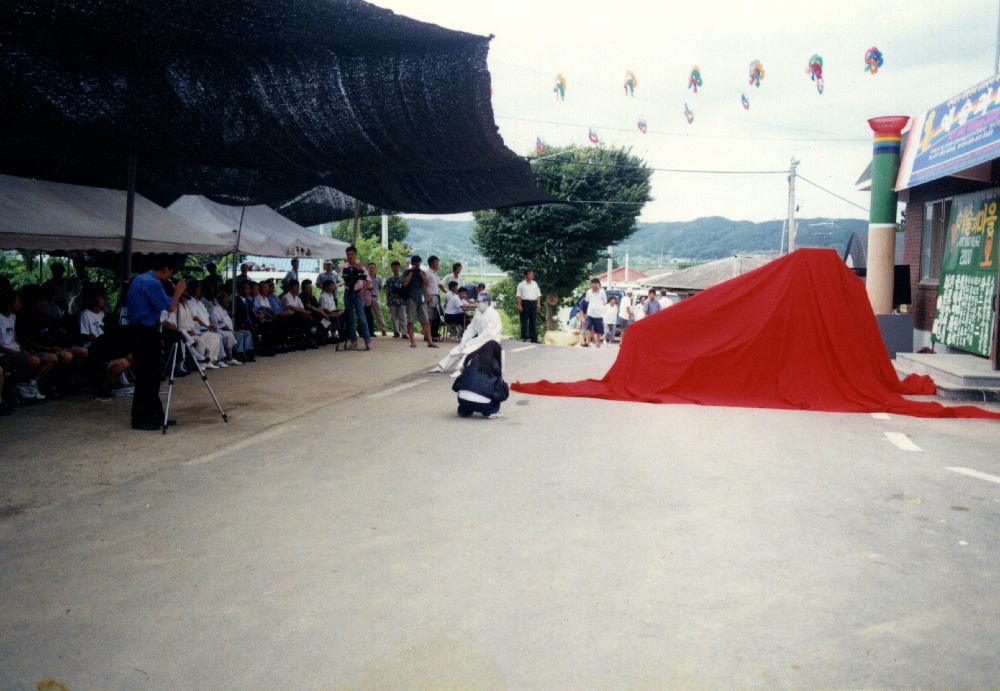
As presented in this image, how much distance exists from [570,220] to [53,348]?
38.6 m

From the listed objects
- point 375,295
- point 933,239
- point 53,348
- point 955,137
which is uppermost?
point 955,137

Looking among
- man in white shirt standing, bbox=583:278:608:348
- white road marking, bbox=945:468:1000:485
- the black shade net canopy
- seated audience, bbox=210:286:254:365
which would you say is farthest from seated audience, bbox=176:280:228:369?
man in white shirt standing, bbox=583:278:608:348

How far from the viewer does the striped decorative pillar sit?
18234mm

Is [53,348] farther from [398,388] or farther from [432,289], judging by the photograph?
[432,289]

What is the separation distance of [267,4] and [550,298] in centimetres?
4060

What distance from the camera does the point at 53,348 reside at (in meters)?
10.7

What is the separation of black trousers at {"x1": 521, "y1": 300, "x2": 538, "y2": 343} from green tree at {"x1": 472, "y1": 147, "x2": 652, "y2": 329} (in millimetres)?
25372

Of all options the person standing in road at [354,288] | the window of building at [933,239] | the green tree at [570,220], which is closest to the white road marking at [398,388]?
the person standing in road at [354,288]

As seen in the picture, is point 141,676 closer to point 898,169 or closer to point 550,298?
point 898,169

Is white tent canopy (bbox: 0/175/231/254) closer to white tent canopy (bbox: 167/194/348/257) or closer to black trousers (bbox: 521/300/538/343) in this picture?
white tent canopy (bbox: 167/194/348/257)

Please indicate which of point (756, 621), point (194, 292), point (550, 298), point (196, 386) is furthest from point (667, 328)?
point (550, 298)

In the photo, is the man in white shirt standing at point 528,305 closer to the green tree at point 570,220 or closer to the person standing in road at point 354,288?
the person standing in road at point 354,288

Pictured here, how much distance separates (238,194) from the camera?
17.6 metres

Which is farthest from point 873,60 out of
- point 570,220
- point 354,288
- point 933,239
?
point 570,220
